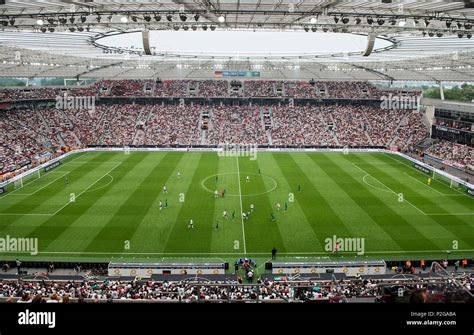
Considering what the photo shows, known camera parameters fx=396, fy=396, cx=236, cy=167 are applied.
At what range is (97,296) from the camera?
18109mm

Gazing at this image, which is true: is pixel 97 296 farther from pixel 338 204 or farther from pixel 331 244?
pixel 338 204

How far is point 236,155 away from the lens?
62.9 metres

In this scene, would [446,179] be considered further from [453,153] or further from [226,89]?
[226,89]

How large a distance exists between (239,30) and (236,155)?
28030mm

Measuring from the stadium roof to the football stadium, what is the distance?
0.21m

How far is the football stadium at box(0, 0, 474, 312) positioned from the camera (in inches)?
860

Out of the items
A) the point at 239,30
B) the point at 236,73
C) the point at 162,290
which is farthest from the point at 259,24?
the point at 236,73

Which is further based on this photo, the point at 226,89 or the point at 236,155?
the point at 226,89

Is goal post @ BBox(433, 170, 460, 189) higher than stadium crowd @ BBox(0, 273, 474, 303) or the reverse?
higher

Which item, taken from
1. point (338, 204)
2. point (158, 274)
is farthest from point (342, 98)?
point (158, 274)

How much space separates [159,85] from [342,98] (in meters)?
38.5

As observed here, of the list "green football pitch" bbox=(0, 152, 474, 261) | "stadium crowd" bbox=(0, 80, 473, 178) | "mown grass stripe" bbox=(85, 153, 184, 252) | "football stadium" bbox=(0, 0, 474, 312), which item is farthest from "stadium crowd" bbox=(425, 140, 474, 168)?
"mown grass stripe" bbox=(85, 153, 184, 252)

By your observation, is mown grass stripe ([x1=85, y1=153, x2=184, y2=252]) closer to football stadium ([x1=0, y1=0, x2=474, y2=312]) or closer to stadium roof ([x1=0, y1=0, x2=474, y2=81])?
football stadium ([x1=0, y1=0, x2=474, y2=312])

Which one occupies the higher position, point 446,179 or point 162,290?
point 446,179
